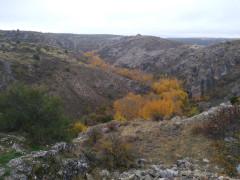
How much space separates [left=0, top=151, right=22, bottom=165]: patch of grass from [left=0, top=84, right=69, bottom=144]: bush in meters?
3.29

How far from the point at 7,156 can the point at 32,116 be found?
5244mm

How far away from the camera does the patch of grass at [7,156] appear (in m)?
10.3

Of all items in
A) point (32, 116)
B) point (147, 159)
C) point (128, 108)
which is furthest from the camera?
point (128, 108)

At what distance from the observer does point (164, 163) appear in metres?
12.8

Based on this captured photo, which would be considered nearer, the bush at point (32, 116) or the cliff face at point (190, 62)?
the bush at point (32, 116)

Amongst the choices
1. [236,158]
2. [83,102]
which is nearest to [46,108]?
[236,158]

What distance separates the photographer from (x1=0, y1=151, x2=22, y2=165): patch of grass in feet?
33.8

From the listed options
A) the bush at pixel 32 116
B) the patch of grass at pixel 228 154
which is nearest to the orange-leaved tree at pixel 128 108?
the bush at pixel 32 116

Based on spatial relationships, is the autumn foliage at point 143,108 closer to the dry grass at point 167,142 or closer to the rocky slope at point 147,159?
the dry grass at point 167,142

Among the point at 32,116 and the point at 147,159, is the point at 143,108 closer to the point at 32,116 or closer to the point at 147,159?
A: the point at 32,116

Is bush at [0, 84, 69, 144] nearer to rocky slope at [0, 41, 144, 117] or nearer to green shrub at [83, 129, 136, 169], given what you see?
green shrub at [83, 129, 136, 169]

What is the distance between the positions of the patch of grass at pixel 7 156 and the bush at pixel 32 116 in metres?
3.29

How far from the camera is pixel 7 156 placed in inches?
426

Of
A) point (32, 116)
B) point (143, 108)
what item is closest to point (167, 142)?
point (32, 116)
